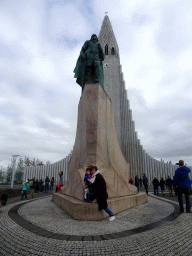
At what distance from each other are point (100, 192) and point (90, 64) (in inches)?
187

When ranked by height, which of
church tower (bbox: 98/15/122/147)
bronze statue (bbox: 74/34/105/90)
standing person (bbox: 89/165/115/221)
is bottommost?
standing person (bbox: 89/165/115/221)

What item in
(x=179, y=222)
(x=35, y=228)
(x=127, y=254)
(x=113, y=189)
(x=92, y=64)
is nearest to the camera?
(x=127, y=254)

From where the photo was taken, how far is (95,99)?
5527 mm

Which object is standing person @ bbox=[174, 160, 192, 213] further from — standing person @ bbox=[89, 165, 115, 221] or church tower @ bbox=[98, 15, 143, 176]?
church tower @ bbox=[98, 15, 143, 176]

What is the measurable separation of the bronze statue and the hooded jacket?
3.97 meters

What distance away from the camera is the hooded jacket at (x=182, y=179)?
3.80m

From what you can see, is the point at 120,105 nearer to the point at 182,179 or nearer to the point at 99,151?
the point at 99,151

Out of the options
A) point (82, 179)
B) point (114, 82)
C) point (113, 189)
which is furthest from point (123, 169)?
point (114, 82)

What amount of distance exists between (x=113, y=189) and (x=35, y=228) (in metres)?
2.28

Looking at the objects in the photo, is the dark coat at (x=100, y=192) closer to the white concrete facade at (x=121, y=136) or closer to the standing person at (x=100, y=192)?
the standing person at (x=100, y=192)

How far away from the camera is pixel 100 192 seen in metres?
3.31

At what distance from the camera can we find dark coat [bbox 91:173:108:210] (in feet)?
10.8

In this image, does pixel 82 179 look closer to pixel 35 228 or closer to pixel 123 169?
pixel 35 228

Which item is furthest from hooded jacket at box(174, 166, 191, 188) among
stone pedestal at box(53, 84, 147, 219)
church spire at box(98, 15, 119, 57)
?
church spire at box(98, 15, 119, 57)
